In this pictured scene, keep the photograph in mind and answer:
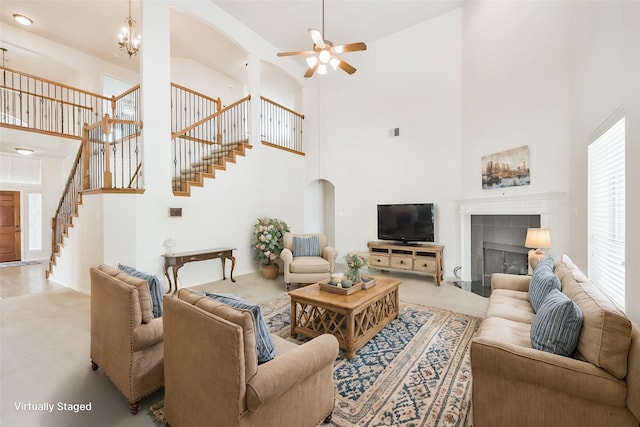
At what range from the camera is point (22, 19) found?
5688mm

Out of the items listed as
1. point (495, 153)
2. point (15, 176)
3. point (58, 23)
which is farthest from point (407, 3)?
point (15, 176)

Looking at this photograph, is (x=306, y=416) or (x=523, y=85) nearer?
(x=306, y=416)

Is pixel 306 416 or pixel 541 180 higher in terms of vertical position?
pixel 541 180

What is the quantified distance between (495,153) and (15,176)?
1098 cm

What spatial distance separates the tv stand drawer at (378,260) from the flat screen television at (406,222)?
0.42 meters

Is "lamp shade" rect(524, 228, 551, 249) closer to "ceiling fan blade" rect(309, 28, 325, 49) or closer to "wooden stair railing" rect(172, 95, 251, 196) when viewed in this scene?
"ceiling fan blade" rect(309, 28, 325, 49)

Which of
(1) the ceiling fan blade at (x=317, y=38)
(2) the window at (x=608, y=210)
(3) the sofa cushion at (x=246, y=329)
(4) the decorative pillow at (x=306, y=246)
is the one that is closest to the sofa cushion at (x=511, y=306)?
(2) the window at (x=608, y=210)

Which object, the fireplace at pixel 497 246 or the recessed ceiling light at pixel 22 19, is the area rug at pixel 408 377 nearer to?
the fireplace at pixel 497 246

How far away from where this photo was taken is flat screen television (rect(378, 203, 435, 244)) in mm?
5391

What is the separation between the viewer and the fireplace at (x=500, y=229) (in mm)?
3793

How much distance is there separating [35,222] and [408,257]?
964 cm

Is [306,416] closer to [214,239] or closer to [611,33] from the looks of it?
[611,33]

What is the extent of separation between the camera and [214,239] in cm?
537

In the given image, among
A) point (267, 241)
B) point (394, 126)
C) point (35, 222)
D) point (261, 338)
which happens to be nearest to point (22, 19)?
point (35, 222)
